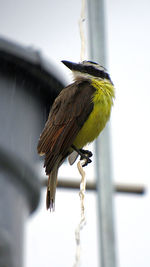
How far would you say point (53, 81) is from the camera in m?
4.81

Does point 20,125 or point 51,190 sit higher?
point 20,125

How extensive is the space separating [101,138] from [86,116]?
867 mm

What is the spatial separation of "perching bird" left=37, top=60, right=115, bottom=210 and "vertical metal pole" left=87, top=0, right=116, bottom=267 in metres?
0.40

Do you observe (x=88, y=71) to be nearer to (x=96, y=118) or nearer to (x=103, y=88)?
(x=103, y=88)

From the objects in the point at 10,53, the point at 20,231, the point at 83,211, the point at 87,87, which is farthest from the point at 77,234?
the point at 10,53

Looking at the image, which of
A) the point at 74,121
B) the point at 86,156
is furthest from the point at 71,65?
the point at 86,156

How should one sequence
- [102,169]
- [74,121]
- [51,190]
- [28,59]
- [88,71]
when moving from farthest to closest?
[28,59], [102,169], [88,71], [74,121], [51,190]

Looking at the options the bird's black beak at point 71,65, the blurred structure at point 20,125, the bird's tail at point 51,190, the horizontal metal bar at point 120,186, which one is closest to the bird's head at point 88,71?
the bird's black beak at point 71,65

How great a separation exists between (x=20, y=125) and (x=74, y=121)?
1.17 meters

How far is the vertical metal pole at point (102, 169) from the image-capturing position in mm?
3815

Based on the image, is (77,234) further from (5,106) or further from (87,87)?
(5,106)

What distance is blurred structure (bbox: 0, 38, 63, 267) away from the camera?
14.5 feet

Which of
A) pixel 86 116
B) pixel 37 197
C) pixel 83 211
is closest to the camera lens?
pixel 83 211

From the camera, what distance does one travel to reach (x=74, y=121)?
142 inches
